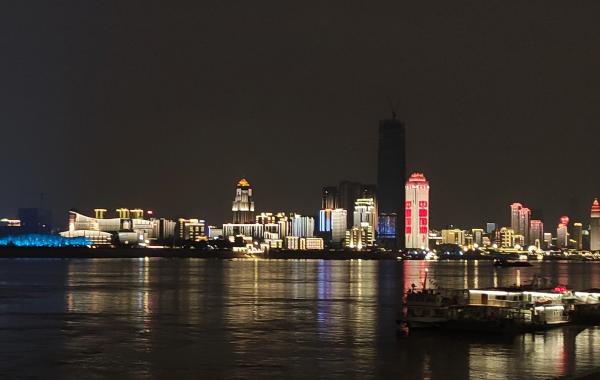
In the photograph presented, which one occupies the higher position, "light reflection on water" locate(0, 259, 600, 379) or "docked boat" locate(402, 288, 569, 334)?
"docked boat" locate(402, 288, 569, 334)

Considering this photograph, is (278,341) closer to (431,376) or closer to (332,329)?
(332,329)

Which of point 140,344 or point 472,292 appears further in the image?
point 472,292

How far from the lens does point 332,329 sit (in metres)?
40.2

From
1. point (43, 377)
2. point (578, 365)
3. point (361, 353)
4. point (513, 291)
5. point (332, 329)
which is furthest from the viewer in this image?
point (513, 291)

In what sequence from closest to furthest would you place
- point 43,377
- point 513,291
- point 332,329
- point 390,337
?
1. point 43,377
2. point 390,337
3. point 332,329
4. point 513,291

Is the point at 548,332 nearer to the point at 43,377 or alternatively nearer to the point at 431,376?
the point at 431,376

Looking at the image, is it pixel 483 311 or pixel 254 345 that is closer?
pixel 254 345

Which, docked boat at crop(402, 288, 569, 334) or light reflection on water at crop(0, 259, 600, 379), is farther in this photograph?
docked boat at crop(402, 288, 569, 334)

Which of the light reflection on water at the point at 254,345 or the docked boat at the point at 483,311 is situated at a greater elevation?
the docked boat at the point at 483,311

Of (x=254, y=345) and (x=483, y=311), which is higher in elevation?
(x=483, y=311)

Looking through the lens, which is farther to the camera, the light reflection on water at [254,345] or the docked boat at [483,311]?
the docked boat at [483,311]

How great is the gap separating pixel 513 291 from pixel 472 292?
2.44 m

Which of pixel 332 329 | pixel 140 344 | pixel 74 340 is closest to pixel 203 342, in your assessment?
pixel 140 344

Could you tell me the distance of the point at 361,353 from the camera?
32375 millimetres
